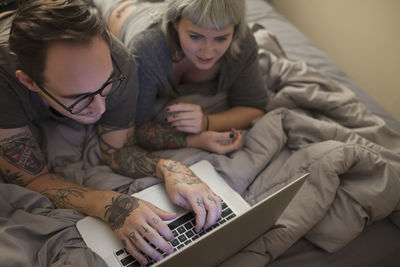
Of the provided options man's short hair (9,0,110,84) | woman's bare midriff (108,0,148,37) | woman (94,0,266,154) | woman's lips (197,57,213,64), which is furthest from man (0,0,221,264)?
woman's bare midriff (108,0,148,37)

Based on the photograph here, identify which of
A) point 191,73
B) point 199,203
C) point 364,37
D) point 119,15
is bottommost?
point 199,203

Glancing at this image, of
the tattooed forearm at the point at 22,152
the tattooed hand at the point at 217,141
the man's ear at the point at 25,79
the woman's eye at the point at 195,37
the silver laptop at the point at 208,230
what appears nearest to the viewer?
the silver laptop at the point at 208,230

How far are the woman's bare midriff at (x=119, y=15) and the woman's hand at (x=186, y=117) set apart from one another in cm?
40

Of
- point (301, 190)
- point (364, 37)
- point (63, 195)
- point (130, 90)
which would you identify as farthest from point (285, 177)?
point (364, 37)

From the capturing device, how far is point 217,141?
1.12m

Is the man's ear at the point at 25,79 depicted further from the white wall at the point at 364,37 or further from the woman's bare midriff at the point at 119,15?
the white wall at the point at 364,37

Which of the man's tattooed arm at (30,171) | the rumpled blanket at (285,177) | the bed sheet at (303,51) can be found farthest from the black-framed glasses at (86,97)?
the bed sheet at (303,51)

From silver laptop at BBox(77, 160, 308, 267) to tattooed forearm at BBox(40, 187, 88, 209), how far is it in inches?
3.1

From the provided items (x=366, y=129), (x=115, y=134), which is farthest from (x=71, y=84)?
(x=366, y=129)

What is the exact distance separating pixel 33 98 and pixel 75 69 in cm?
30

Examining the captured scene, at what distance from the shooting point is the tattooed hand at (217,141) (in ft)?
3.59

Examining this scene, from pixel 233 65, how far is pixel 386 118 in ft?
2.39

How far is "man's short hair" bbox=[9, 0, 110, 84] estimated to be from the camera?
0.66 m

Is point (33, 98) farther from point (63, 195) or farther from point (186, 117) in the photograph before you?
point (186, 117)
